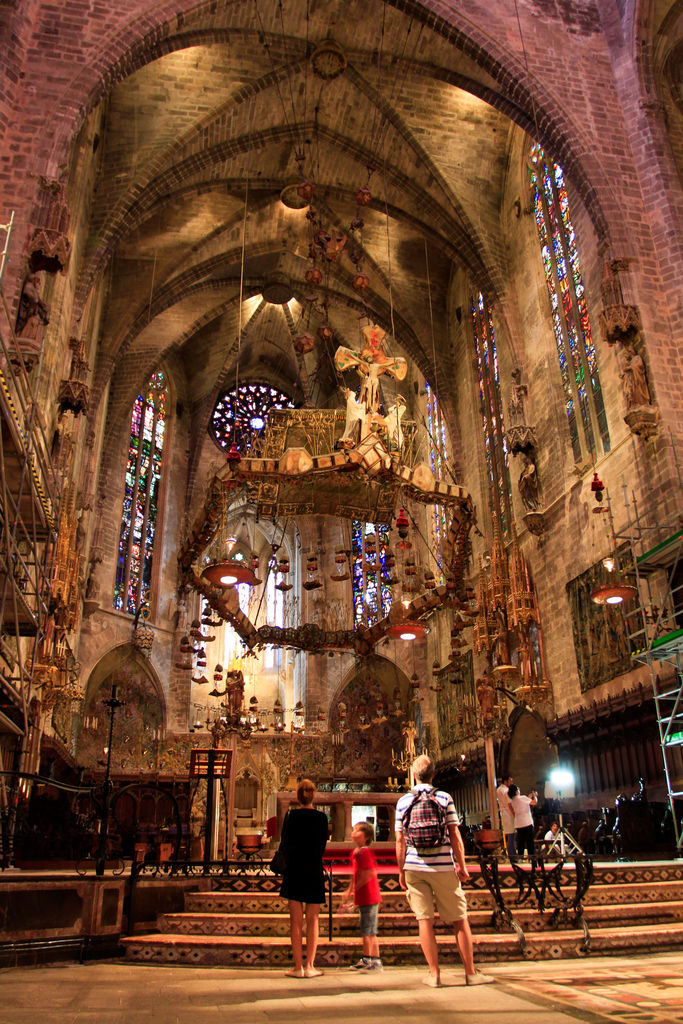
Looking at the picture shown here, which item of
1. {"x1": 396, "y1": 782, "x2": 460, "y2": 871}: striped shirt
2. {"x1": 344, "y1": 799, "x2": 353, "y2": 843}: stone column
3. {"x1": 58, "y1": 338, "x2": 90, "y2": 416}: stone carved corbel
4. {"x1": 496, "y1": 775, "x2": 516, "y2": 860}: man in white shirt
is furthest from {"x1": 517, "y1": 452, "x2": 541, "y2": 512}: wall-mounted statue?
{"x1": 396, "y1": 782, "x2": 460, "y2": 871}: striped shirt

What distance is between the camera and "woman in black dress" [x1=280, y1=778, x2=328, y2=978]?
5.27 meters

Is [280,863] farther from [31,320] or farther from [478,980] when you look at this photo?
[31,320]

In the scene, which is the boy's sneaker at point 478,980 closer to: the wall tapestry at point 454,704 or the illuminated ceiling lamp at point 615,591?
the illuminated ceiling lamp at point 615,591

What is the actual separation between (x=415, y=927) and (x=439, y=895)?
8.47 ft

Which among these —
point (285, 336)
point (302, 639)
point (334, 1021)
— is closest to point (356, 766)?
point (302, 639)

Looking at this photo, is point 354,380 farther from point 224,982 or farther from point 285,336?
point 224,982

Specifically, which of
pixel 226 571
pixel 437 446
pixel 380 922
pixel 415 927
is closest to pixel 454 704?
pixel 437 446

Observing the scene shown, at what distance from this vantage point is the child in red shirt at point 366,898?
5.73 meters

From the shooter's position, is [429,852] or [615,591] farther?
[615,591]

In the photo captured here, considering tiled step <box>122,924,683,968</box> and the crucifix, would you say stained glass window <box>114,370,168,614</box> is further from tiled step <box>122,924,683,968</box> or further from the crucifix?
tiled step <box>122,924,683,968</box>

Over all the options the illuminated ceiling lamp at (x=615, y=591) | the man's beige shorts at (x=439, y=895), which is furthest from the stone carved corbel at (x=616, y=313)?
the man's beige shorts at (x=439, y=895)

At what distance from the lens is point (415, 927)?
710cm

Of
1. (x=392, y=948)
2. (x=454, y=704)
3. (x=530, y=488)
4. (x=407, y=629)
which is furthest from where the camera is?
(x=454, y=704)

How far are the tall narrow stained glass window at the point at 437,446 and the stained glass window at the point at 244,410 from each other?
20.9ft
